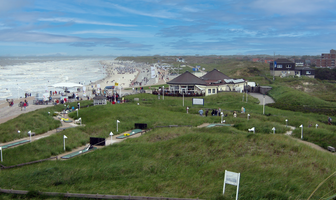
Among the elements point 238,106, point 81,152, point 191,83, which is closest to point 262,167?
point 81,152

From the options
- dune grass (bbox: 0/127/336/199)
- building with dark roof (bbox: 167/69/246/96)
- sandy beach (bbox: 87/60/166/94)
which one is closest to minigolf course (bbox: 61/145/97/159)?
dune grass (bbox: 0/127/336/199)

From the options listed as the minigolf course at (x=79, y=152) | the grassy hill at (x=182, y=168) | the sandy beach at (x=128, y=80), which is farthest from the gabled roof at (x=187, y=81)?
the minigolf course at (x=79, y=152)

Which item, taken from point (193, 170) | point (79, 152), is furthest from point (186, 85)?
point (193, 170)

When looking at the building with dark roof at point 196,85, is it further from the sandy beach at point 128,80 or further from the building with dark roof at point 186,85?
the sandy beach at point 128,80

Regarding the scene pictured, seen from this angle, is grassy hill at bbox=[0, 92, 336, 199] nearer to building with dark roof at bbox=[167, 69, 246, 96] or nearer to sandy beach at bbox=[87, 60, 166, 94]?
sandy beach at bbox=[87, 60, 166, 94]

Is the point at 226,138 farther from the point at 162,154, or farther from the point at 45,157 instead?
the point at 45,157

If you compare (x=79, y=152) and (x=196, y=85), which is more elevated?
(x=196, y=85)

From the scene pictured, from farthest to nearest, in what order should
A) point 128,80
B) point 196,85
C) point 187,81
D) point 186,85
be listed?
point 128,80
point 187,81
point 186,85
point 196,85

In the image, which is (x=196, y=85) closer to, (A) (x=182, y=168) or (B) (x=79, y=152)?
(B) (x=79, y=152)

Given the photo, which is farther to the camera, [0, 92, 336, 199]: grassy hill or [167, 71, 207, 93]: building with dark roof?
[167, 71, 207, 93]: building with dark roof

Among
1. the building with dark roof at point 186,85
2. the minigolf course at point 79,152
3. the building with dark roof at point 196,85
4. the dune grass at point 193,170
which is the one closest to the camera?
the dune grass at point 193,170

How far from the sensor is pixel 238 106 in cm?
3322

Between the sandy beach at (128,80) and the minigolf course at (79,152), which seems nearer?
the minigolf course at (79,152)

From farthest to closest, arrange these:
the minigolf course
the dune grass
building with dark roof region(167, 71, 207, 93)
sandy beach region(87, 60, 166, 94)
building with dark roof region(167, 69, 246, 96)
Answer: sandy beach region(87, 60, 166, 94) < building with dark roof region(167, 71, 207, 93) < building with dark roof region(167, 69, 246, 96) < the minigolf course < the dune grass
